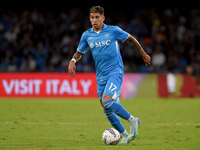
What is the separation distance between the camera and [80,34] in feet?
71.2

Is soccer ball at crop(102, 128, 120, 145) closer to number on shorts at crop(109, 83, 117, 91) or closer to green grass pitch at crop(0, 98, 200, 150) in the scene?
green grass pitch at crop(0, 98, 200, 150)

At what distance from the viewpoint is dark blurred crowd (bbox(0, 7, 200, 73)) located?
1962cm

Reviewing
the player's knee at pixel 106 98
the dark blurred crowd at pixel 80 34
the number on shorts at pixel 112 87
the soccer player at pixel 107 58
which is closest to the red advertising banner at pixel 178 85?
the dark blurred crowd at pixel 80 34

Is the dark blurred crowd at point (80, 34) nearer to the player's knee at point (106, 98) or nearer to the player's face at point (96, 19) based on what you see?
the player's face at point (96, 19)

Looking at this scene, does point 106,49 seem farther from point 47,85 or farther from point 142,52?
point 47,85

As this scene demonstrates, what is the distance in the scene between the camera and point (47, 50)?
67.8ft

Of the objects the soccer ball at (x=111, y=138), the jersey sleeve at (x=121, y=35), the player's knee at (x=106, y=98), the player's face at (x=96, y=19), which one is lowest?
the soccer ball at (x=111, y=138)

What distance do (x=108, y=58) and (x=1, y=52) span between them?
1492 cm

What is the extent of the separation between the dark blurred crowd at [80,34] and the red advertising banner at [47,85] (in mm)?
1533

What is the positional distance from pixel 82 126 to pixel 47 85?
8066 mm

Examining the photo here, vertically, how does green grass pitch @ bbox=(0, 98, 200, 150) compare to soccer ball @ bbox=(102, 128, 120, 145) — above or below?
below

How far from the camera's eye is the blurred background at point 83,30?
1967 cm

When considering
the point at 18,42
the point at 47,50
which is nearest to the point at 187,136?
the point at 47,50

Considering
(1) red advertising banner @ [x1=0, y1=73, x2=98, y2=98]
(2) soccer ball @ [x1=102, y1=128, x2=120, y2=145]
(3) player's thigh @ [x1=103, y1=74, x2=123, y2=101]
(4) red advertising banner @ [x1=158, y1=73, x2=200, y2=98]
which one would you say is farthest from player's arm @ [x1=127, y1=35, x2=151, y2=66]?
(4) red advertising banner @ [x1=158, y1=73, x2=200, y2=98]
